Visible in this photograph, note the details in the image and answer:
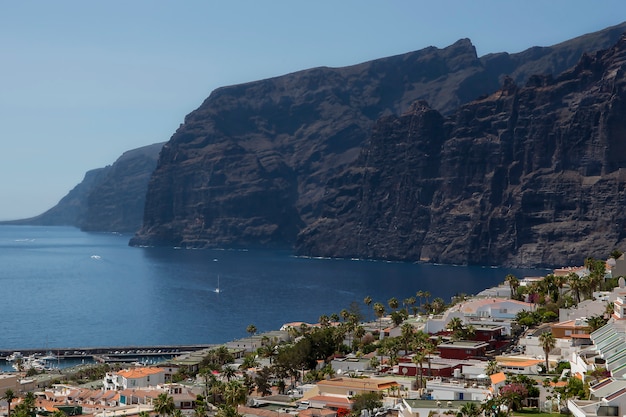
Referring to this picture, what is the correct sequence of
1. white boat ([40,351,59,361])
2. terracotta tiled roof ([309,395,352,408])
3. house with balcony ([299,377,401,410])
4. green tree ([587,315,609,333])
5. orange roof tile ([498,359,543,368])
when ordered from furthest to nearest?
white boat ([40,351,59,361]), green tree ([587,315,609,333]), orange roof tile ([498,359,543,368]), house with balcony ([299,377,401,410]), terracotta tiled roof ([309,395,352,408])

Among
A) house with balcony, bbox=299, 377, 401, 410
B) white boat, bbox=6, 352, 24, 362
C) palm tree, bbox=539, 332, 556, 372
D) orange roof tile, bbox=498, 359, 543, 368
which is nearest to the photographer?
house with balcony, bbox=299, 377, 401, 410

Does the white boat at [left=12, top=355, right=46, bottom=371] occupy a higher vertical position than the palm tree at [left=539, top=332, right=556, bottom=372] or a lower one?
lower

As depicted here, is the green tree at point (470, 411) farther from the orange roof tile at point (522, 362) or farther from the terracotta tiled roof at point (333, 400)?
the orange roof tile at point (522, 362)

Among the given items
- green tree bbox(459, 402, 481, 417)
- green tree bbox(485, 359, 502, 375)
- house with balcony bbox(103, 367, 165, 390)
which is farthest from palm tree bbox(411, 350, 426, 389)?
house with balcony bbox(103, 367, 165, 390)

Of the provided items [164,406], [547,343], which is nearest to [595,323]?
[547,343]

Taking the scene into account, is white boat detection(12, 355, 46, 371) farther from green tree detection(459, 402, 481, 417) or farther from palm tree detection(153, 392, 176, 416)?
green tree detection(459, 402, 481, 417)

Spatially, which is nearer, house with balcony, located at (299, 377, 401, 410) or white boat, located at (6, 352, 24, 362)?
house with balcony, located at (299, 377, 401, 410)

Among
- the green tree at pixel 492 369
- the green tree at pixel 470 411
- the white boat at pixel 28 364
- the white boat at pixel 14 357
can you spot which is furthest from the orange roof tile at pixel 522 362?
the white boat at pixel 14 357
